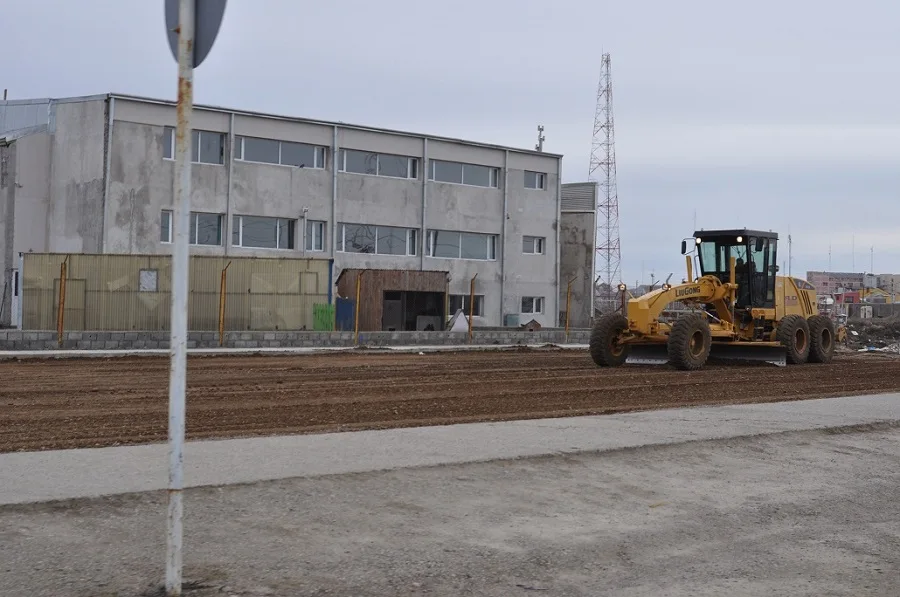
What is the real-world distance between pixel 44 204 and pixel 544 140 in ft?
107

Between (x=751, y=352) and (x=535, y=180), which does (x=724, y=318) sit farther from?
(x=535, y=180)

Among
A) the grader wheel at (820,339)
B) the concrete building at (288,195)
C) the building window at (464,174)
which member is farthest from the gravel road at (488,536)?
the building window at (464,174)

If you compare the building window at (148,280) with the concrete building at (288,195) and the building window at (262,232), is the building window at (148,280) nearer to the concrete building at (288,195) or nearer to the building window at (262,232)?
the concrete building at (288,195)

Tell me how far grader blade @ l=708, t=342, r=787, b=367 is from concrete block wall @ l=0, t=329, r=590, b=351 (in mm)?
10758

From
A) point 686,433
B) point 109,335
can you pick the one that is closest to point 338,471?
point 686,433

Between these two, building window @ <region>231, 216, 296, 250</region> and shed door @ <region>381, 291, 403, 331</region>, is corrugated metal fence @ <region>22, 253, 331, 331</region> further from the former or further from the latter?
building window @ <region>231, 216, 296, 250</region>

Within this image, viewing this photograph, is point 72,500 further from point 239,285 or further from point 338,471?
point 239,285

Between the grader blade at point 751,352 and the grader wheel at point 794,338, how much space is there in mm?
358

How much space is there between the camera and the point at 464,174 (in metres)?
56.8

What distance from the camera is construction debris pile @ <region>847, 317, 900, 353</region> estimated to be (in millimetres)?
49531

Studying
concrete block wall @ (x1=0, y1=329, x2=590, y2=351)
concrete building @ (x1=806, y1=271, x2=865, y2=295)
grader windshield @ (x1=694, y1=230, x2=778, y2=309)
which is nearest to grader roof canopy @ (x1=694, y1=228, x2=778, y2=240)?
grader windshield @ (x1=694, y1=230, x2=778, y2=309)

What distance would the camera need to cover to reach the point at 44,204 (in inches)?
1794

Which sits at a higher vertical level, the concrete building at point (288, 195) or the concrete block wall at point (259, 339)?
the concrete building at point (288, 195)

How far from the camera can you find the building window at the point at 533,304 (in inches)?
2319
